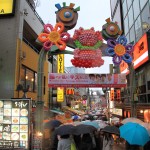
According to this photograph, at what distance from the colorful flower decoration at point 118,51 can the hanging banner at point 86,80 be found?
938 millimetres

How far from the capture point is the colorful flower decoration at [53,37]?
12.9m

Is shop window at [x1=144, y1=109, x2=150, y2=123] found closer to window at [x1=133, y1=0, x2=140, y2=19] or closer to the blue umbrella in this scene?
window at [x1=133, y1=0, x2=140, y2=19]

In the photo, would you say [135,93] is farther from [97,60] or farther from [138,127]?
[138,127]

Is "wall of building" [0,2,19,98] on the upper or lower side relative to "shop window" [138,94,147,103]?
upper

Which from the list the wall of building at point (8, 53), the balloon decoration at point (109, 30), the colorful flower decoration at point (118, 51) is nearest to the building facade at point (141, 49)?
the colorful flower decoration at point (118, 51)

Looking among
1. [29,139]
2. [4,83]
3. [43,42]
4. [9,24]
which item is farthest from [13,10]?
[29,139]

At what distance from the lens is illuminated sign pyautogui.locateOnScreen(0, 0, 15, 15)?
59.6 feet

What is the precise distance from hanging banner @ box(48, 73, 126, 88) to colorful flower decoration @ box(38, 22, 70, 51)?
1.56 m

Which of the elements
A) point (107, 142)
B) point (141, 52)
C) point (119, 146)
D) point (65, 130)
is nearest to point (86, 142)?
point (65, 130)

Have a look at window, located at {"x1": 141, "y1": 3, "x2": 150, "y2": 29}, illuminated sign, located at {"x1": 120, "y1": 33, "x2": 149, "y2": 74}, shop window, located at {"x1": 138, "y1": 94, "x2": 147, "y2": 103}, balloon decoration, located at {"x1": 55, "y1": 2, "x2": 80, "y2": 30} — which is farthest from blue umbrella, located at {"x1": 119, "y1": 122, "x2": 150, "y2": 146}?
window, located at {"x1": 141, "y1": 3, "x2": 150, "y2": 29}

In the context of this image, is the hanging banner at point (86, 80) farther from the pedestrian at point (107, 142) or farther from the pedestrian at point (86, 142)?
the pedestrian at point (86, 142)

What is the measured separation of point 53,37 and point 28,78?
870 centimetres

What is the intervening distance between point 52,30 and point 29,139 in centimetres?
559

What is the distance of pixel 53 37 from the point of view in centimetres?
1298
